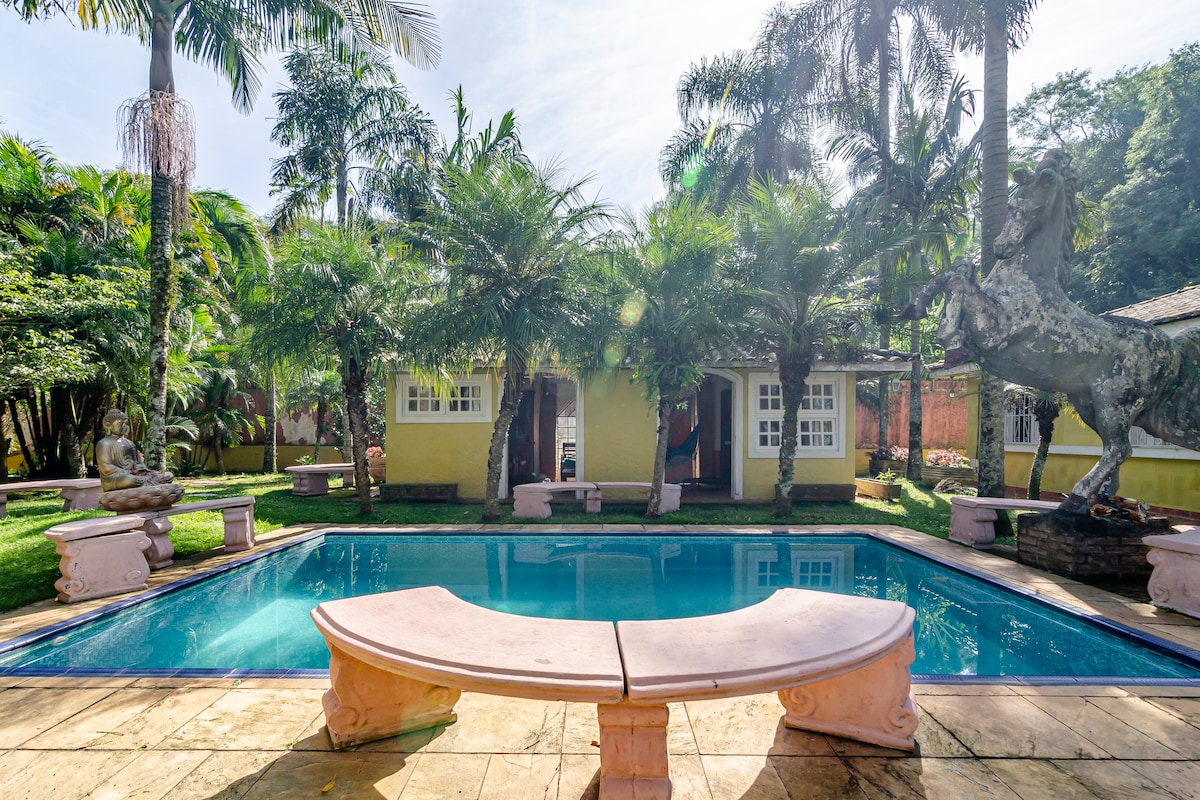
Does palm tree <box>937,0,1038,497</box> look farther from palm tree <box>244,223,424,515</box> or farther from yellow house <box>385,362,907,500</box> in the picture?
palm tree <box>244,223,424,515</box>

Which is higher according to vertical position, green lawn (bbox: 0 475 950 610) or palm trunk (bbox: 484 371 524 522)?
palm trunk (bbox: 484 371 524 522)

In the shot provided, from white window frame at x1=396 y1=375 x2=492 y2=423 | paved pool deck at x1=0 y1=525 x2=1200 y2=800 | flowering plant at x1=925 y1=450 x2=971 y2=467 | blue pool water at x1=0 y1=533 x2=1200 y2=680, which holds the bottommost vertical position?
blue pool water at x1=0 y1=533 x2=1200 y2=680

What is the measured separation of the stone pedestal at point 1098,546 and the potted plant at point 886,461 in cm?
1038

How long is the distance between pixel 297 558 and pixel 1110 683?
7.87 m

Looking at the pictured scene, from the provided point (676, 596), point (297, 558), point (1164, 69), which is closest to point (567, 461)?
point (297, 558)

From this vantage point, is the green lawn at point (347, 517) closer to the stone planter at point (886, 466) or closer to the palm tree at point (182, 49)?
the palm tree at point (182, 49)

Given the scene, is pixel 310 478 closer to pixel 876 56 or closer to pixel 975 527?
pixel 975 527

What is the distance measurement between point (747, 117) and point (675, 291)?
11509 mm

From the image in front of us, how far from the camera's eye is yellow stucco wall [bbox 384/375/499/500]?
11.4 m

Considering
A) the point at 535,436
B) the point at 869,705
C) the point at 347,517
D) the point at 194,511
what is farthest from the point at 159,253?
the point at 869,705

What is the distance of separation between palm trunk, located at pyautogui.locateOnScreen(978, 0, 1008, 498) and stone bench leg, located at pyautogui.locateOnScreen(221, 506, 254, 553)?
10346mm

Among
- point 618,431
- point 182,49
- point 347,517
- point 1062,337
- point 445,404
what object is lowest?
point 347,517

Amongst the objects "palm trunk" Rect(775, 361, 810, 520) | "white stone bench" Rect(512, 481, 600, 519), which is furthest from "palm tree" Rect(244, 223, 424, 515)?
"palm trunk" Rect(775, 361, 810, 520)

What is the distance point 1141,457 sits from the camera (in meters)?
9.98
